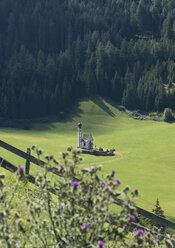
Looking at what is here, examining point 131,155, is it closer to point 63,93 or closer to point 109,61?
point 63,93

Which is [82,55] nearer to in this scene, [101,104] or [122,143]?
[101,104]

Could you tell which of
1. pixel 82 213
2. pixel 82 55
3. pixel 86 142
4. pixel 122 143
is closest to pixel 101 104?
pixel 82 55

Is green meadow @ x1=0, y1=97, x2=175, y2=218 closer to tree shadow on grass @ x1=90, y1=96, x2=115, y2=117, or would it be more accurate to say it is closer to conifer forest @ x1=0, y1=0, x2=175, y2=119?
tree shadow on grass @ x1=90, y1=96, x2=115, y2=117

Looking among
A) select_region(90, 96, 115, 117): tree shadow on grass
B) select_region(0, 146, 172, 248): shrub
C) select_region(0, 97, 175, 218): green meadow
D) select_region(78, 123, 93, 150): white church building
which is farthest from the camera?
select_region(90, 96, 115, 117): tree shadow on grass

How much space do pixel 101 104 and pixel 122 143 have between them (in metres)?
43.7

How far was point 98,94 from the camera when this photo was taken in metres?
139

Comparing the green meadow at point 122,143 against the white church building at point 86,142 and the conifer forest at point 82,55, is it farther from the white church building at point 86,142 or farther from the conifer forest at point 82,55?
the conifer forest at point 82,55

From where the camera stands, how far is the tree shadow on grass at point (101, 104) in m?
126

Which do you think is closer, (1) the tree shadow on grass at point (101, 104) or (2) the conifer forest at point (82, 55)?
(1) the tree shadow on grass at point (101, 104)

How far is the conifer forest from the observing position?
129m

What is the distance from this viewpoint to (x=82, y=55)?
15475 centimetres

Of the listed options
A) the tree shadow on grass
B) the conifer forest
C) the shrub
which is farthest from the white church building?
the shrub

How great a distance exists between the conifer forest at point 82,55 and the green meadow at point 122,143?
10382 millimetres

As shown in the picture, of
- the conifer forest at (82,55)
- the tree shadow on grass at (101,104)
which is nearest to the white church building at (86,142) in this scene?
the tree shadow on grass at (101,104)
